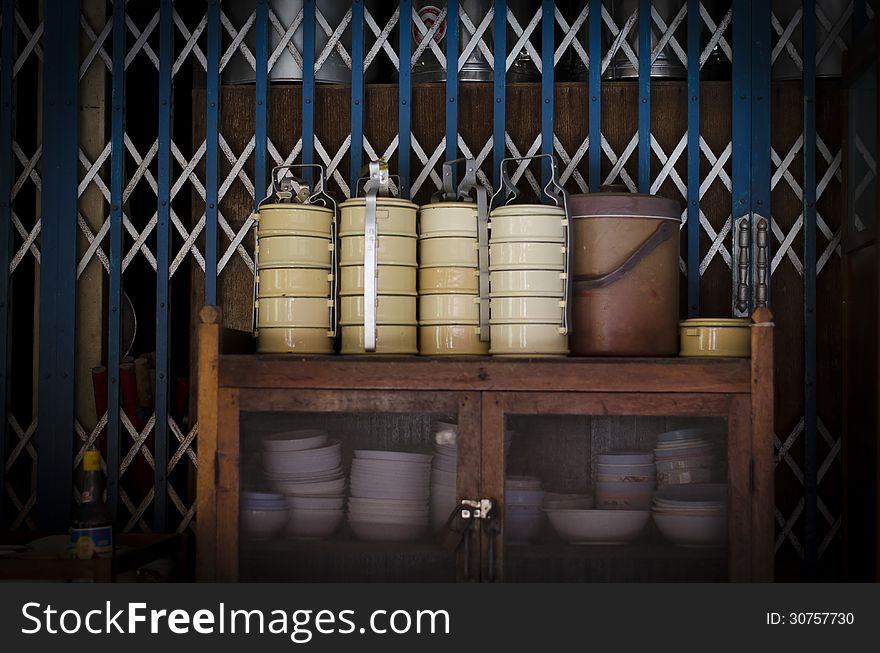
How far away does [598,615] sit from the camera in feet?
6.23

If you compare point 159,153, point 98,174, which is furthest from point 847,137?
point 98,174

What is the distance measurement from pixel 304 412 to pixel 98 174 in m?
1.10

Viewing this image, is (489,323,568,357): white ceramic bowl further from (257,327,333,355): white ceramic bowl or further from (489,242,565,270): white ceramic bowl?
(257,327,333,355): white ceramic bowl

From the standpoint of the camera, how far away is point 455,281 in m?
2.19

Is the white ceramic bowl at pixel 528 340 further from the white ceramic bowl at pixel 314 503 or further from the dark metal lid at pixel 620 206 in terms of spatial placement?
the white ceramic bowl at pixel 314 503

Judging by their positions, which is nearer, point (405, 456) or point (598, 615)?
point (598, 615)

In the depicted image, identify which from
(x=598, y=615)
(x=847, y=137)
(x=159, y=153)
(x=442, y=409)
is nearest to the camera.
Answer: (x=598, y=615)

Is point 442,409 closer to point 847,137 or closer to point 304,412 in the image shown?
point 304,412

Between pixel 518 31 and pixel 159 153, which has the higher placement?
pixel 518 31

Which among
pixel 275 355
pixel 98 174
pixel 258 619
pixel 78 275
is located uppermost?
pixel 98 174

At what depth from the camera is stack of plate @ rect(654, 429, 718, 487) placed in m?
2.04

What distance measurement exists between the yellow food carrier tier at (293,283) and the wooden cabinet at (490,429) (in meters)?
0.11

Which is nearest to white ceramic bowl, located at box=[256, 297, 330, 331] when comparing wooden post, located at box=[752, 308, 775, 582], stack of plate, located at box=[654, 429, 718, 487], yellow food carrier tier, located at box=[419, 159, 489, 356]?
yellow food carrier tier, located at box=[419, 159, 489, 356]

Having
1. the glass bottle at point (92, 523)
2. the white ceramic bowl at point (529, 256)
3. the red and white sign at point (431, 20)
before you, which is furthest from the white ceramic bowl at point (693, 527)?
the red and white sign at point (431, 20)
